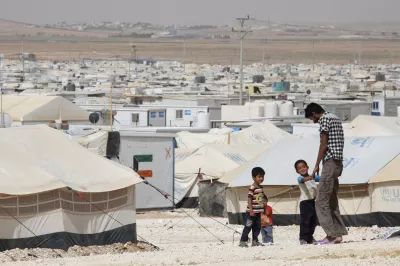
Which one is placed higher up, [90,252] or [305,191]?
[305,191]

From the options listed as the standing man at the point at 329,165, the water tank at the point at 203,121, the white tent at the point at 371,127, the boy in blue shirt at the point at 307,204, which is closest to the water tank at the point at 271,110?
the water tank at the point at 203,121

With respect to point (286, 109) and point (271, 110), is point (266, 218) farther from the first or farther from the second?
point (286, 109)

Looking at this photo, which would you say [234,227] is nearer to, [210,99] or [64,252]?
[64,252]

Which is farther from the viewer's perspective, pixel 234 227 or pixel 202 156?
pixel 202 156

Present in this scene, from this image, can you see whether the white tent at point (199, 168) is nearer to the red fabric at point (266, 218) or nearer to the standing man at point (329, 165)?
the red fabric at point (266, 218)

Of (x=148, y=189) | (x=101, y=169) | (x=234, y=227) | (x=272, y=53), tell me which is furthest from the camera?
(x=272, y=53)

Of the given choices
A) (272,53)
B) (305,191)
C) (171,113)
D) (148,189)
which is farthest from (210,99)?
(272,53)

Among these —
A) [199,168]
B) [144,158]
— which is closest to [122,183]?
[144,158]

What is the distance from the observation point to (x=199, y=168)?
25578 millimetres

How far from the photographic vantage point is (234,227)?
20031 millimetres

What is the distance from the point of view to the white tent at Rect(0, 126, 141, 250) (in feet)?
48.3

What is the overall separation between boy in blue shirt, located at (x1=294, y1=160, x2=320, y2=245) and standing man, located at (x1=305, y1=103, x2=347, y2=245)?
0.51m

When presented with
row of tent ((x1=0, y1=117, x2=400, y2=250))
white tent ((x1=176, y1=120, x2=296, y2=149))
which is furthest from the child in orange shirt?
white tent ((x1=176, y1=120, x2=296, y2=149))

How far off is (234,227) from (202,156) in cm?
608
